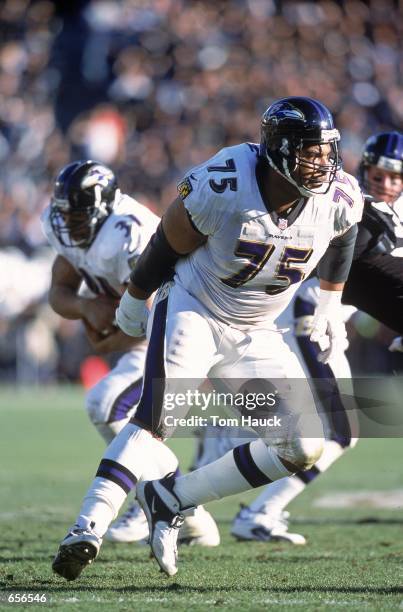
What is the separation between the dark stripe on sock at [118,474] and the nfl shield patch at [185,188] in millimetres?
1025

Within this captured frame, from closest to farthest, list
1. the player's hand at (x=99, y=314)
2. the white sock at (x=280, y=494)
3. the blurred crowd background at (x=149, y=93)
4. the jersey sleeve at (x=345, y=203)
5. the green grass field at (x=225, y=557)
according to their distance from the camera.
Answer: the green grass field at (x=225, y=557) < the jersey sleeve at (x=345, y=203) < the player's hand at (x=99, y=314) < the white sock at (x=280, y=494) < the blurred crowd background at (x=149, y=93)

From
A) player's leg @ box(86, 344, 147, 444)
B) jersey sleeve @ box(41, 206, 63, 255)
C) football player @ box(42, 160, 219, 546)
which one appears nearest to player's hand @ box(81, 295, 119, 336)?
football player @ box(42, 160, 219, 546)

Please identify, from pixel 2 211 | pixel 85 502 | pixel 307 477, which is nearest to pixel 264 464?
pixel 85 502

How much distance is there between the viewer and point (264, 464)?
4035mm

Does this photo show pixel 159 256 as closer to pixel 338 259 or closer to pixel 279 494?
pixel 338 259

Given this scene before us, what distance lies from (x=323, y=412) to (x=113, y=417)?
1.09 m

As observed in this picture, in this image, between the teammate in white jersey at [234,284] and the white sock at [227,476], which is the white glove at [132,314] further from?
the white sock at [227,476]

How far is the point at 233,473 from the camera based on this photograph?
4062mm

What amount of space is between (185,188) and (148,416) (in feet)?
2.86

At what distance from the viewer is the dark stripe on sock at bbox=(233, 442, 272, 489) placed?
4047mm

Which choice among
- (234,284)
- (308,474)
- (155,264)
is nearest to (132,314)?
(155,264)

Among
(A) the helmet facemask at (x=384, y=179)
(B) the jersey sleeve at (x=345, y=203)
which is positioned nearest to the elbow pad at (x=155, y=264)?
(B) the jersey sleeve at (x=345, y=203)

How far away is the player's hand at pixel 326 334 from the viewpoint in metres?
4.43

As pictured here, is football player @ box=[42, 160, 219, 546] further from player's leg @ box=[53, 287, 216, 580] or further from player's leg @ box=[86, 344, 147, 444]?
player's leg @ box=[53, 287, 216, 580]
